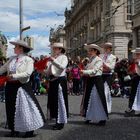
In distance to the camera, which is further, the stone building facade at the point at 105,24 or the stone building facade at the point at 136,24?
the stone building facade at the point at 105,24

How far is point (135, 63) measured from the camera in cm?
1259

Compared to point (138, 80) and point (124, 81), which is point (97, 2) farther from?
point (138, 80)

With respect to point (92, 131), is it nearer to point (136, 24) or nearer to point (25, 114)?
point (25, 114)

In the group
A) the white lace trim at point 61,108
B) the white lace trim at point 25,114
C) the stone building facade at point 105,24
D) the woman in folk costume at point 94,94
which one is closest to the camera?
the white lace trim at point 25,114

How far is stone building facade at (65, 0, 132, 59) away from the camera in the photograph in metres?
57.2

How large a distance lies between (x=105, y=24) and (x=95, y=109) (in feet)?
174

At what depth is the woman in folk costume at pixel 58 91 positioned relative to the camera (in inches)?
400

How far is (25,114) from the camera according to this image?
9078mm

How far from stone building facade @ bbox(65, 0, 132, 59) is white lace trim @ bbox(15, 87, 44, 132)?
115 feet

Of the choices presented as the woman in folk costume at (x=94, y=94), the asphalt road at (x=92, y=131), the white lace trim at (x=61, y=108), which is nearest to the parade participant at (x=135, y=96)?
the asphalt road at (x=92, y=131)

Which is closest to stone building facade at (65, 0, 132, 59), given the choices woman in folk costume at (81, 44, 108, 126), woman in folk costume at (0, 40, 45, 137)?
woman in folk costume at (81, 44, 108, 126)

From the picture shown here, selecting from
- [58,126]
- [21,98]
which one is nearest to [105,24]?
[58,126]

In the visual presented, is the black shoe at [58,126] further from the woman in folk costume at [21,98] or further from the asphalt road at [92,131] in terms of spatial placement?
the woman in folk costume at [21,98]

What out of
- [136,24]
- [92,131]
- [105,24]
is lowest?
[92,131]
